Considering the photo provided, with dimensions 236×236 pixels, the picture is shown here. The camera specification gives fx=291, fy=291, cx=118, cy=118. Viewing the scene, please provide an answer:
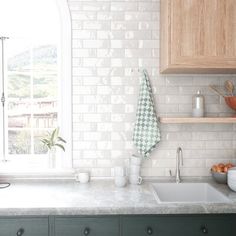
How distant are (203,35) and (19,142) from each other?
1721 mm

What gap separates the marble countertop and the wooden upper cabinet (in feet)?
3.05

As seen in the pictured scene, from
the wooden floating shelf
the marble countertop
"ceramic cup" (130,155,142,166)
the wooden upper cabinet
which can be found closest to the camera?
the marble countertop

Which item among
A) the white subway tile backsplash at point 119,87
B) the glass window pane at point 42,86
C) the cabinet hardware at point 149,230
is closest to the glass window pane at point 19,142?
the glass window pane at point 42,86

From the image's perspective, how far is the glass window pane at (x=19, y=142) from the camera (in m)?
2.51

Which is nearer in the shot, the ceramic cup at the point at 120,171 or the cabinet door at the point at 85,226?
the cabinet door at the point at 85,226

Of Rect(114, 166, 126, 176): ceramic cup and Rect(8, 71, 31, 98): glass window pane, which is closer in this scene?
Rect(114, 166, 126, 176): ceramic cup

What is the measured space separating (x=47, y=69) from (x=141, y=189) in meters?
1.28

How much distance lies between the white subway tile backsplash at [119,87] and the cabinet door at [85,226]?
63cm

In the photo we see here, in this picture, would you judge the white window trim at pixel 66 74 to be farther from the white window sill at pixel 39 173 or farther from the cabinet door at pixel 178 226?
the cabinet door at pixel 178 226

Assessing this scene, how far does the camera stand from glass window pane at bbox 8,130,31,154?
2512mm

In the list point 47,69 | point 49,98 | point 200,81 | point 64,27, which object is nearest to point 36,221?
point 49,98

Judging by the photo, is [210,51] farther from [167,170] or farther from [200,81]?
[167,170]

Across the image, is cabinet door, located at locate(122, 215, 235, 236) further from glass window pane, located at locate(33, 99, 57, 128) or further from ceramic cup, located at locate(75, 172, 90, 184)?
glass window pane, located at locate(33, 99, 57, 128)

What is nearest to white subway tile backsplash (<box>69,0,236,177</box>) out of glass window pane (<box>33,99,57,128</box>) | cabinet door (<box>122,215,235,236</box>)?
glass window pane (<box>33,99,57,128</box>)
